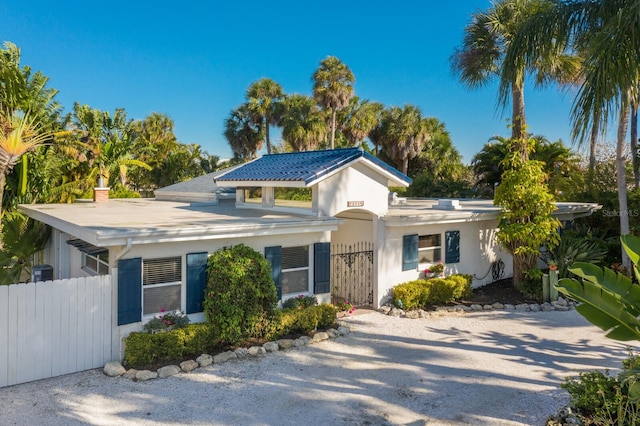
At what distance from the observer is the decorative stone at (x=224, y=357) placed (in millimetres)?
9117

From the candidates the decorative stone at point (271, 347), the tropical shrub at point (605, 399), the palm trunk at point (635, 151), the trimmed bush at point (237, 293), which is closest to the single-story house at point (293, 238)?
the trimmed bush at point (237, 293)

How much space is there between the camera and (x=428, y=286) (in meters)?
13.4

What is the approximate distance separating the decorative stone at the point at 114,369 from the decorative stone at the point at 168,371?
2.40 feet

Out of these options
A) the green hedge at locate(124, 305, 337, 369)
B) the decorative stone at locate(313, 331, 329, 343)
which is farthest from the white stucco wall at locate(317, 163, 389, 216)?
the decorative stone at locate(313, 331, 329, 343)

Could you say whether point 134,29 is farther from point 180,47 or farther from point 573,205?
point 573,205

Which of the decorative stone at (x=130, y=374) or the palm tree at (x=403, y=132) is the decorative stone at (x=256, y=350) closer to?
the decorative stone at (x=130, y=374)

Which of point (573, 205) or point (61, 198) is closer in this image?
point (573, 205)

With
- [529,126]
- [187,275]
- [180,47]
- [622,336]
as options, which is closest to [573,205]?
[529,126]

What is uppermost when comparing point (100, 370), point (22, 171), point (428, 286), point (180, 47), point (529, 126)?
point (180, 47)

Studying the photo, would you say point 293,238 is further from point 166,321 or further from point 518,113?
point 518,113

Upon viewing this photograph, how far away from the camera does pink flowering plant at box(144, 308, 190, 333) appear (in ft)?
30.2

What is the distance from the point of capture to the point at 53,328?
327 inches

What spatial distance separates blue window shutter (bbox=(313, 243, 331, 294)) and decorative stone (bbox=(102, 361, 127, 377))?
A: 17.0ft

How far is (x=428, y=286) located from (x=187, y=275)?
7.40m
